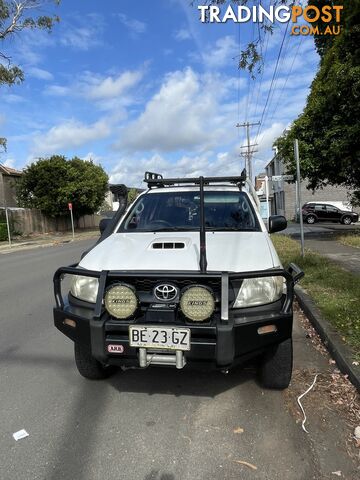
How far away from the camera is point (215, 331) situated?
2.93 metres

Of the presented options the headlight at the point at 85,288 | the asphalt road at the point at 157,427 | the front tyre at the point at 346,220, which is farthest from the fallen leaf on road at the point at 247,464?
the front tyre at the point at 346,220

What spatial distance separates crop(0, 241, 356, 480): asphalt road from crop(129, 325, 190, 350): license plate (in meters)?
0.68

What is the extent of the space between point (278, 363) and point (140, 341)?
4.13 feet

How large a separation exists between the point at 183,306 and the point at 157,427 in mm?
979

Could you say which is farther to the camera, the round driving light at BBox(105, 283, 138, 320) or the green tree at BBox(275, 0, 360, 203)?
the green tree at BBox(275, 0, 360, 203)

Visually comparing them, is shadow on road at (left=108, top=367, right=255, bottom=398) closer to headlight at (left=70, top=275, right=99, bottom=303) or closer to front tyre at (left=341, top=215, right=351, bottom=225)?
headlight at (left=70, top=275, right=99, bottom=303)

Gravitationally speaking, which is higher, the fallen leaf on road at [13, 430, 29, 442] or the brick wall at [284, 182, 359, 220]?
the brick wall at [284, 182, 359, 220]

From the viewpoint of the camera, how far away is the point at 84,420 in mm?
3316

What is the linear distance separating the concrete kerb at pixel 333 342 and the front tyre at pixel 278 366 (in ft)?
1.93

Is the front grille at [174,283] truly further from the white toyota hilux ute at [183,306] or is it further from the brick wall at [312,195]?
the brick wall at [312,195]

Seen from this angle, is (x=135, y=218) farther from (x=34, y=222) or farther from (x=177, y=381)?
(x=34, y=222)

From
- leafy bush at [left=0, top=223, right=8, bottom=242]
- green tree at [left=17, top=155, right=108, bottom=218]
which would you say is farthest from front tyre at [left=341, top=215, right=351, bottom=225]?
leafy bush at [left=0, top=223, right=8, bottom=242]

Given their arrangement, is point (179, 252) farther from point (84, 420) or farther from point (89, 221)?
point (89, 221)

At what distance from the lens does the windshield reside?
14.9ft
